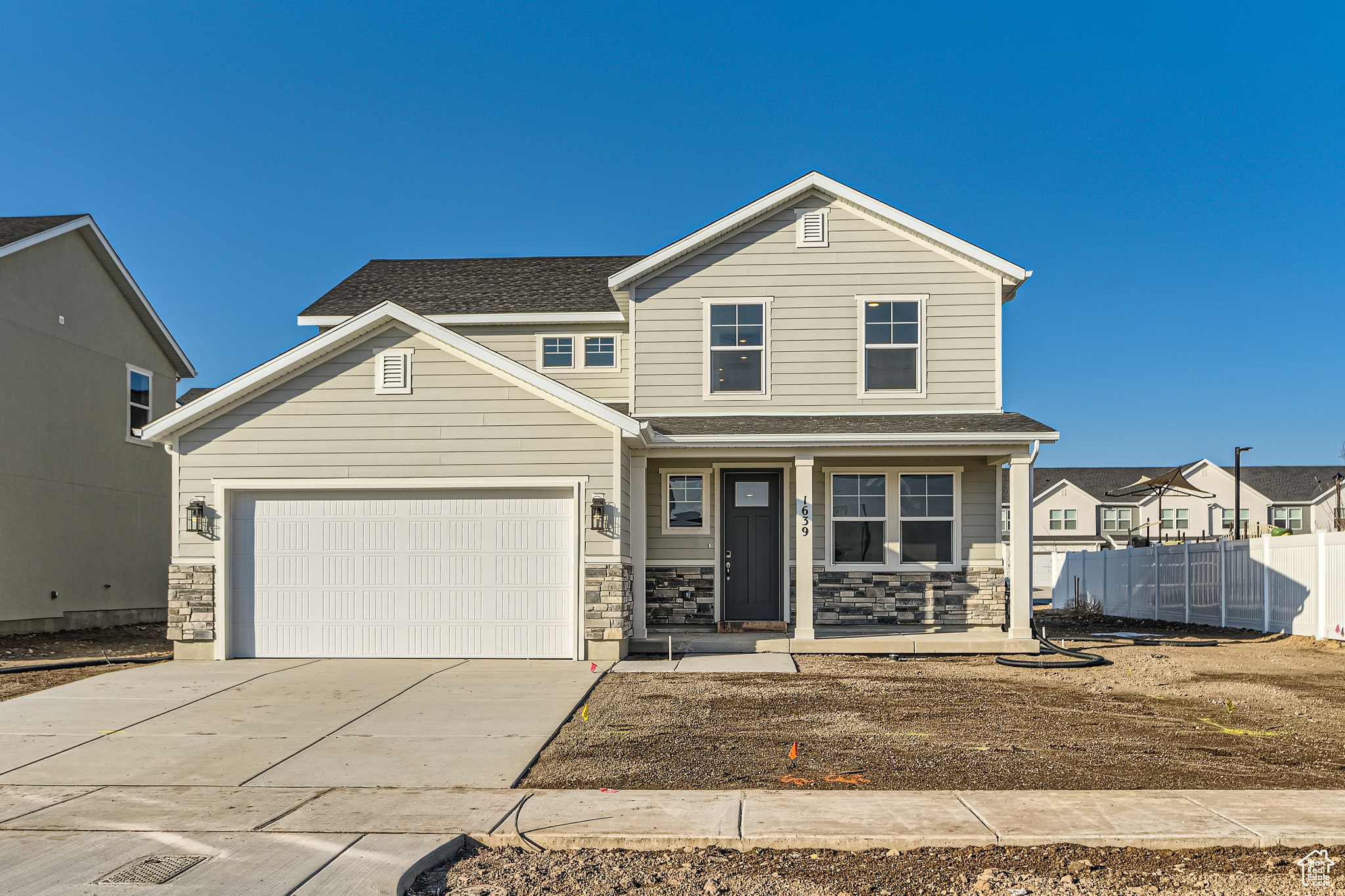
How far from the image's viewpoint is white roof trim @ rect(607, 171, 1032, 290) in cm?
1477

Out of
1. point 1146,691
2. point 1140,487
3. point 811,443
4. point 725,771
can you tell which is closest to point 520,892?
point 725,771

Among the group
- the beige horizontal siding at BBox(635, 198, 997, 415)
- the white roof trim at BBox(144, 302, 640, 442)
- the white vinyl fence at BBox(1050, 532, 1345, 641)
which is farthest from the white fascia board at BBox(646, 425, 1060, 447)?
the white vinyl fence at BBox(1050, 532, 1345, 641)

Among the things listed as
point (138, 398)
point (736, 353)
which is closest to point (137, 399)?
point (138, 398)

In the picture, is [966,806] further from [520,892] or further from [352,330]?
[352,330]

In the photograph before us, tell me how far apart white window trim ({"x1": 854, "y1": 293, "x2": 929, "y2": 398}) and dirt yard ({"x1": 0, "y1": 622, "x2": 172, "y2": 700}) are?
32.8 feet

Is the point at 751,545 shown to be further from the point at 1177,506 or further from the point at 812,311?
the point at 1177,506

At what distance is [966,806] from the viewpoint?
5965 millimetres

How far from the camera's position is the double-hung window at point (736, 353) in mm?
15102

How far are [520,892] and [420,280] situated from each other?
14.7 metres

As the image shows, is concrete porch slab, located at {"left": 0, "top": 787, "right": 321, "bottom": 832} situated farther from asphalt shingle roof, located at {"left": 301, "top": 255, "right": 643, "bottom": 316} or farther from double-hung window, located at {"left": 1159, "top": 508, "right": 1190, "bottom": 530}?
double-hung window, located at {"left": 1159, "top": 508, "right": 1190, "bottom": 530}

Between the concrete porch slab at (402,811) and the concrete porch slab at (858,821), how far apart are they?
145cm

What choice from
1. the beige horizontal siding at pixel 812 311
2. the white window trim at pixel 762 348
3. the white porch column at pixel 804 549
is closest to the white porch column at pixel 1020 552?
the beige horizontal siding at pixel 812 311

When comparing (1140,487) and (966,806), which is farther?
(1140,487)

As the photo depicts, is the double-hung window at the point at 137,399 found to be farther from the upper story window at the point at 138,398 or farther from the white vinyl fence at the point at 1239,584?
the white vinyl fence at the point at 1239,584
